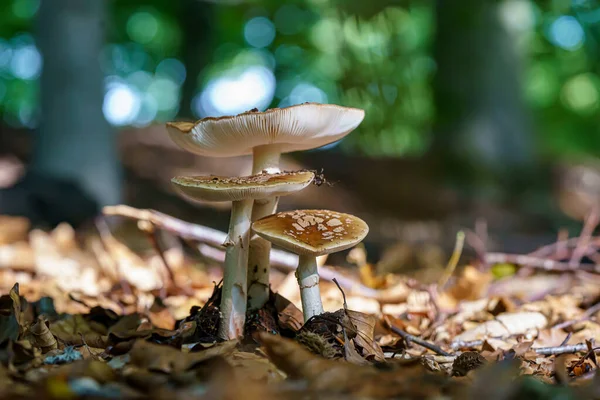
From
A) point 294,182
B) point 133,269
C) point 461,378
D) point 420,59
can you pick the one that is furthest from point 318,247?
point 420,59

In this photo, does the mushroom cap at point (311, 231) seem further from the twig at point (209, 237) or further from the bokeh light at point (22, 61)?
the bokeh light at point (22, 61)

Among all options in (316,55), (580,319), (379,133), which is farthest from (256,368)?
(316,55)

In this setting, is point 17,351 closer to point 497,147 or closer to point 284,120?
point 284,120

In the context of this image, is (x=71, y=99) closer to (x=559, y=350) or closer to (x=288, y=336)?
(x=288, y=336)

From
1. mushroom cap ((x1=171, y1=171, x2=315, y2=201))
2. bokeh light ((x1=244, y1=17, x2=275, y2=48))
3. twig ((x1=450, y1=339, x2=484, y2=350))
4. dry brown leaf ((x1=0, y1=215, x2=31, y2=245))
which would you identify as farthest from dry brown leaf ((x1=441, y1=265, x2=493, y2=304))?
bokeh light ((x1=244, y1=17, x2=275, y2=48))

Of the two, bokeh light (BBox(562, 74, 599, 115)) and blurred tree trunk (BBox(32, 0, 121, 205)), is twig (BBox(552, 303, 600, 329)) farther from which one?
bokeh light (BBox(562, 74, 599, 115))
